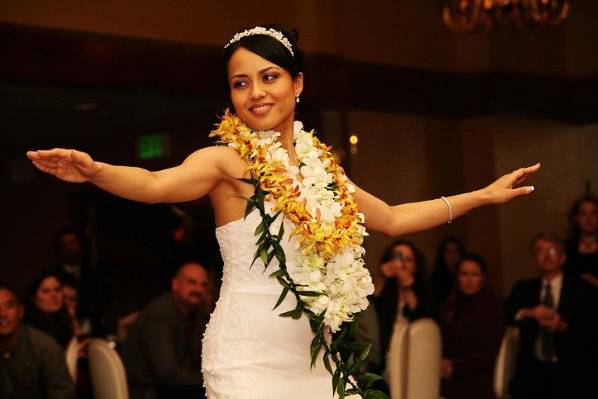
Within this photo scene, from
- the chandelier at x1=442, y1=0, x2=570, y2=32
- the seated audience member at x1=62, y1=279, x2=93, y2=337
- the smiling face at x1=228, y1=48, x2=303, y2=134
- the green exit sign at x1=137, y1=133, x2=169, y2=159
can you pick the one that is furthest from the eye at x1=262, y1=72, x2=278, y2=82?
the green exit sign at x1=137, y1=133, x2=169, y2=159

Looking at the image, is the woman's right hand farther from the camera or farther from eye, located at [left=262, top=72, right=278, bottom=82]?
the camera

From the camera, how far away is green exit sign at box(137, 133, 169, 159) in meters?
11.4

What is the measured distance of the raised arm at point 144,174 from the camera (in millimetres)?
2762

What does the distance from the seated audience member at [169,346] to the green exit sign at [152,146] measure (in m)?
4.95

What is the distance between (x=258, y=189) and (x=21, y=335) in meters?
2.99

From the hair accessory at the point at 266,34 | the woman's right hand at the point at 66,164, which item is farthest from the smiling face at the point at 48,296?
the woman's right hand at the point at 66,164

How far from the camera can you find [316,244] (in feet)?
10.4

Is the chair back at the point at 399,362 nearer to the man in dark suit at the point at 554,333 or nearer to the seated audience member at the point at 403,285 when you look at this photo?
the seated audience member at the point at 403,285

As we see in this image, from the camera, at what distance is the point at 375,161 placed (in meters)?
10.2

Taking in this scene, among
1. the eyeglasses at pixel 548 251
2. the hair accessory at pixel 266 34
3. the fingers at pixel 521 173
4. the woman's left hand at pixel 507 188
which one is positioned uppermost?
the hair accessory at pixel 266 34

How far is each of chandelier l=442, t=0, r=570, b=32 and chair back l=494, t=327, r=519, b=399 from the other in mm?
2681

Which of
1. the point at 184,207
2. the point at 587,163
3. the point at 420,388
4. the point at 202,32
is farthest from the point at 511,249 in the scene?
the point at 420,388

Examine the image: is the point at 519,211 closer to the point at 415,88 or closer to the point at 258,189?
the point at 415,88

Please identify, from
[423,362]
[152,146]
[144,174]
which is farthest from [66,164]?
[152,146]
